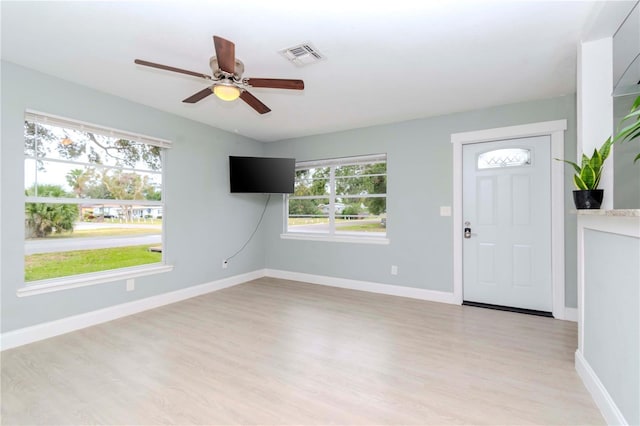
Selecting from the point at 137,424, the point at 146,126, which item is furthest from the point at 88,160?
the point at 137,424

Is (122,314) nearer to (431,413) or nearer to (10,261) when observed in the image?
(10,261)

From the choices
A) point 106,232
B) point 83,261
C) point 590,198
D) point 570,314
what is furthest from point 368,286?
point 83,261

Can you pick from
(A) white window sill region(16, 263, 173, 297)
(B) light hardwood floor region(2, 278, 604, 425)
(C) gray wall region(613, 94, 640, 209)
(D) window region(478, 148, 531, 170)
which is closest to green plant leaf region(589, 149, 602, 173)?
(C) gray wall region(613, 94, 640, 209)

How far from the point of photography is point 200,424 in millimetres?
1604

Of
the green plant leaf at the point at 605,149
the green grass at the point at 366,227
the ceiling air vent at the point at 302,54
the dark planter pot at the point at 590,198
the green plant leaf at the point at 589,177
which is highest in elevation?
the ceiling air vent at the point at 302,54

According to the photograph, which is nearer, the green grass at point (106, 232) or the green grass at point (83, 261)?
the green grass at point (83, 261)

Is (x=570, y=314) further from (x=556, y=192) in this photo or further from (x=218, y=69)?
(x=218, y=69)

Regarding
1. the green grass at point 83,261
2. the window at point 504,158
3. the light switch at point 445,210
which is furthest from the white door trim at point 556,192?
the green grass at point 83,261

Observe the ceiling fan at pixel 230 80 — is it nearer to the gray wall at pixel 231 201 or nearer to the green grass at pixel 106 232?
the gray wall at pixel 231 201

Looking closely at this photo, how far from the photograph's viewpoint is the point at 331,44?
2.17 m

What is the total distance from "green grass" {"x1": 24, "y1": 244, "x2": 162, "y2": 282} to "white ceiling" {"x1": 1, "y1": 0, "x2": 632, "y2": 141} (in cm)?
172

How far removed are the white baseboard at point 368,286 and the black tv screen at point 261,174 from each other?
1.48 m

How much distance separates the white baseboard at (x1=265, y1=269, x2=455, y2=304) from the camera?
12.5ft

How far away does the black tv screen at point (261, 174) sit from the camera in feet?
14.2
